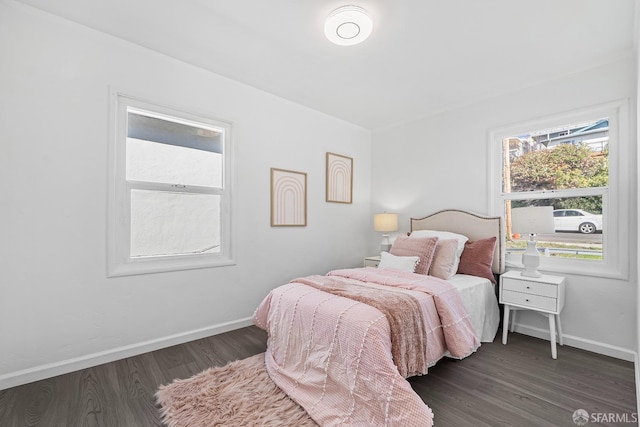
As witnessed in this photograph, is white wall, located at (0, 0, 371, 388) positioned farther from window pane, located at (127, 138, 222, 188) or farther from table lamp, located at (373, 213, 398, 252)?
table lamp, located at (373, 213, 398, 252)

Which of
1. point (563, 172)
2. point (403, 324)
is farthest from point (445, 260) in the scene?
point (563, 172)

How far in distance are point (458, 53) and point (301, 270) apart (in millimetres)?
2789

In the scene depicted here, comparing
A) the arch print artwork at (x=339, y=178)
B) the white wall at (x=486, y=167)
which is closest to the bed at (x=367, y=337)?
the white wall at (x=486, y=167)

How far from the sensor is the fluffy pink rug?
1.69 meters

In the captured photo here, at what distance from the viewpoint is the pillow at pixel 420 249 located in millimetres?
2941

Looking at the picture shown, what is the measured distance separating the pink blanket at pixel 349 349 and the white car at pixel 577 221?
148 cm

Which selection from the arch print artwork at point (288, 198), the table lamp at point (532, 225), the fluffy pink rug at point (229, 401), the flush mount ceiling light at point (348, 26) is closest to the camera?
the fluffy pink rug at point (229, 401)

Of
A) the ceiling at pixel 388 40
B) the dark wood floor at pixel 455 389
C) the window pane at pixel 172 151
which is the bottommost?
the dark wood floor at pixel 455 389

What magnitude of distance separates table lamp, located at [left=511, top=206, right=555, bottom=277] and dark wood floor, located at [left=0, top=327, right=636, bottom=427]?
735 millimetres

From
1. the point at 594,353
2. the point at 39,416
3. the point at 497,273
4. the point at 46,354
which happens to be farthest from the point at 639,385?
the point at 46,354

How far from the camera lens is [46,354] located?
216cm

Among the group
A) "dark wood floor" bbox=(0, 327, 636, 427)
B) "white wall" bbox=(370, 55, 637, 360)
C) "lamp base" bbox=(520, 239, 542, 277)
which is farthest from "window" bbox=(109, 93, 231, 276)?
"lamp base" bbox=(520, 239, 542, 277)

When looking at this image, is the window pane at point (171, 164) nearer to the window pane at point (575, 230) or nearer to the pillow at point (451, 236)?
the pillow at point (451, 236)

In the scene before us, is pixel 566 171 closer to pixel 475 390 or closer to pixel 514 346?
pixel 514 346
